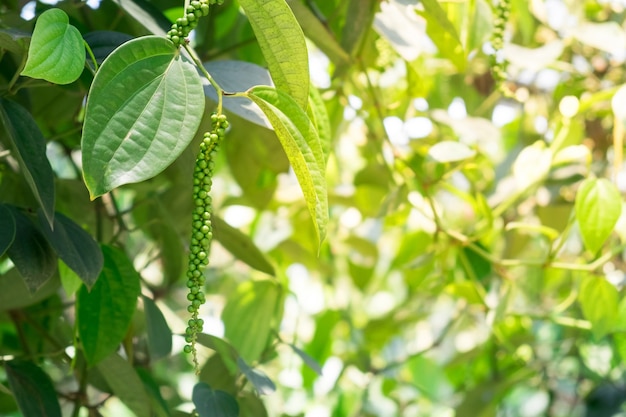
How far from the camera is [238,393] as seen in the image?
2.06ft

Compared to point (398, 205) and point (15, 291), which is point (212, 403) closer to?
point (15, 291)

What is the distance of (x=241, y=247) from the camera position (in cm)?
60

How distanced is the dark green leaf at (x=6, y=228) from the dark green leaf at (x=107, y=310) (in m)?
0.09

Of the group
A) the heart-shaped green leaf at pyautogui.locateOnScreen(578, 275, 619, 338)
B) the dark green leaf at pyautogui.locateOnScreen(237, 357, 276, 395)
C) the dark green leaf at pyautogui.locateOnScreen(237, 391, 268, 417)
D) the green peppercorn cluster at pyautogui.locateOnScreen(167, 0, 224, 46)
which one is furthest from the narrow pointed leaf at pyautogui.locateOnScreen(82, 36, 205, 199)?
the heart-shaped green leaf at pyautogui.locateOnScreen(578, 275, 619, 338)

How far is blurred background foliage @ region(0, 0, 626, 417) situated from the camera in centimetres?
62

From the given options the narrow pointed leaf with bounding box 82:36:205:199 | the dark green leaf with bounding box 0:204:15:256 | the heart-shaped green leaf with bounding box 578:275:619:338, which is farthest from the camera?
the heart-shaped green leaf with bounding box 578:275:619:338

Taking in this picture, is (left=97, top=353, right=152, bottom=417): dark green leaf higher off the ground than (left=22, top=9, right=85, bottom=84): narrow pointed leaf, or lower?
lower

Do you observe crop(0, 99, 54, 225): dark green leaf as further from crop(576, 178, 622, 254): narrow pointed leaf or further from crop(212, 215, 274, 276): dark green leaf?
crop(576, 178, 622, 254): narrow pointed leaf

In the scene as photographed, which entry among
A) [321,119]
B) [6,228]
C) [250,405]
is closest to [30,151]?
[6,228]

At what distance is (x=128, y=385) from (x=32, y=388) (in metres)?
0.07

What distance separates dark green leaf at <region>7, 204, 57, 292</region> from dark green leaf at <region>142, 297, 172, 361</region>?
98mm

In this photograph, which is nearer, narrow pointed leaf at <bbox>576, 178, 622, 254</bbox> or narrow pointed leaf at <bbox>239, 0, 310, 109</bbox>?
narrow pointed leaf at <bbox>239, 0, 310, 109</bbox>

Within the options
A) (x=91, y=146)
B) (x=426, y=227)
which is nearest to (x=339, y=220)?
(x=426, y=227)

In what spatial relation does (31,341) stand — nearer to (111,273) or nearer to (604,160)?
(111,273)
